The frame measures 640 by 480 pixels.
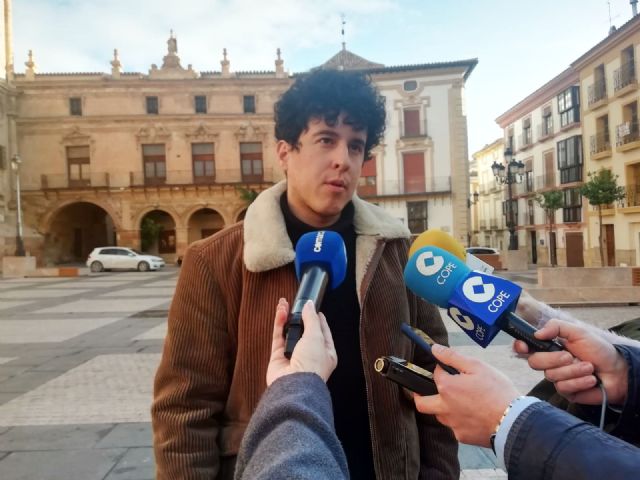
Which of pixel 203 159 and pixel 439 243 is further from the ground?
pixel 203 159

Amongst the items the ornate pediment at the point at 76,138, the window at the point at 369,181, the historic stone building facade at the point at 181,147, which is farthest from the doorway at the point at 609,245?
the ornate pediment at the point at 76,138

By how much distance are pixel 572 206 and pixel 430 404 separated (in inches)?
1161

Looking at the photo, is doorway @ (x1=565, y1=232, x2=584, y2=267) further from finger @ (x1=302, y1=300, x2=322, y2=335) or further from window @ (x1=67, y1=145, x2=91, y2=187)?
window @ (x1=67, y1=145, x2=91, y2=187)

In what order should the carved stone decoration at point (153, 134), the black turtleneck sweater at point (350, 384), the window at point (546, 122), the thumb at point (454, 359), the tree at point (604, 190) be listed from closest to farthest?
the thumb at point (454, 359)
the black turtleneck sweater at point (350, 384)
the tree at point (604, 190)
the carved stone decoration at point (153, 134)
the window at point (546, 122)

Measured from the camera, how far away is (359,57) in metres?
33.2

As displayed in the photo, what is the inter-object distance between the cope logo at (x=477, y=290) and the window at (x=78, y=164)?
31302 mm

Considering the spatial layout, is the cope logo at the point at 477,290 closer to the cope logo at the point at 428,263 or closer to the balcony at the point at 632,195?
the cope logo at the point at 428,263

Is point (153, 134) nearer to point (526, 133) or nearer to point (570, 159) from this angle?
point (570, 159)

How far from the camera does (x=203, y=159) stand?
29375mm

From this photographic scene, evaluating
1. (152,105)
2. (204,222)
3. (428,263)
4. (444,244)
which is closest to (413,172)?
(204,222)

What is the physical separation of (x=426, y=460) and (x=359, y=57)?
34382mm

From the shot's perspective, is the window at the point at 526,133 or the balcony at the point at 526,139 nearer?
the balcony at the point at 526,139

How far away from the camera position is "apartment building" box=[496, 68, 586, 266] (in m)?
26.4

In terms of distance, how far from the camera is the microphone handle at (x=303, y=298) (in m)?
1.05
